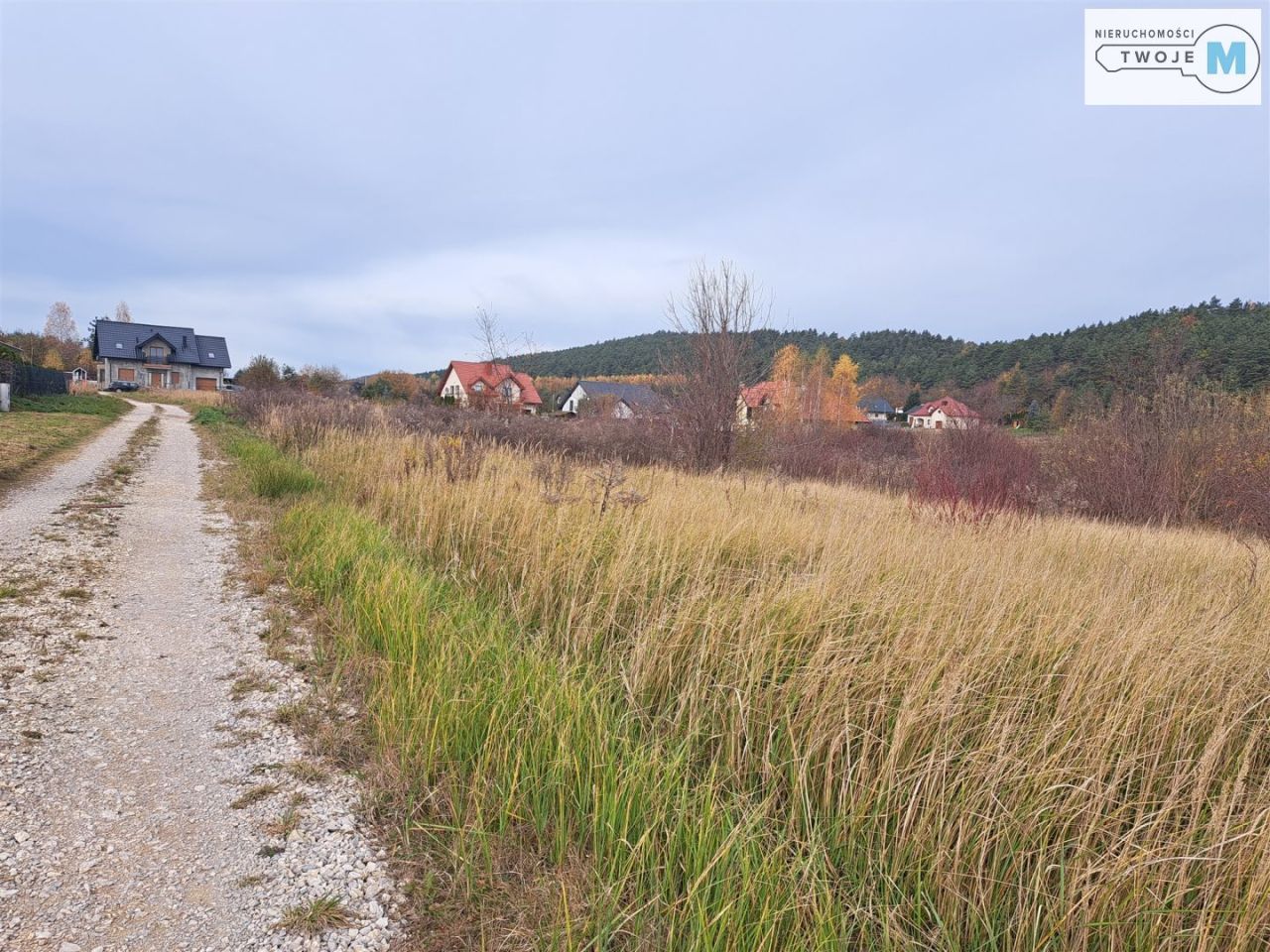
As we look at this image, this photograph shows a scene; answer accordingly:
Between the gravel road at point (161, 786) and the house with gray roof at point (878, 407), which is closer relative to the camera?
the gravel road at point (161, 786)

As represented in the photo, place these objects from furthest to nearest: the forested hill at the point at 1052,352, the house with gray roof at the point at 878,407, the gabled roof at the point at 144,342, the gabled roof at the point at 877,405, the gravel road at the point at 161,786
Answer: the gabled roof at the point at 877,405 → the house with gray roof at the point at 878,407 → the gabled roof at the point at 144,342 → the forested hill at the point at 1052,352 → the gravel road at the point at 161,786

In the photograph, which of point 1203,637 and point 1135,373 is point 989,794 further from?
point 1135,373

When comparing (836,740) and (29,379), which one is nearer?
(836,740)

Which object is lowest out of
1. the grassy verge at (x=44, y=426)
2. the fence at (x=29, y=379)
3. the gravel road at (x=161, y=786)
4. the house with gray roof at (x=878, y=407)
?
the gravel road at (x=161, y=786)

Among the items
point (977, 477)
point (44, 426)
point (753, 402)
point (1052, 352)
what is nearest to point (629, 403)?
point (753, 402)

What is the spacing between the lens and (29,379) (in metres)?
23.6

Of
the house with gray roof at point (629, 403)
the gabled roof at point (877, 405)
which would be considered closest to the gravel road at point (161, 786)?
the house with gray roof at point (629, 403)

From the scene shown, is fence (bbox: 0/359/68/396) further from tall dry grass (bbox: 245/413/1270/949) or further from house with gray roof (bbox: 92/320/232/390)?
house with gray roof (bbox: 92/320/232/390)

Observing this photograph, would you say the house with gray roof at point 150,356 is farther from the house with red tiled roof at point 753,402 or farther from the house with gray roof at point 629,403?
the house with red tiled roof at point 753,402

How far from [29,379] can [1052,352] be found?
67615 millimetres

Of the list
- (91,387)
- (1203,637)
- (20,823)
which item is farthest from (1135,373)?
(91,387)

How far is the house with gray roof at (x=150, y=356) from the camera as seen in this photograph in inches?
2144

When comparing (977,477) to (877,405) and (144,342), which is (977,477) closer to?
Result: (144,342)

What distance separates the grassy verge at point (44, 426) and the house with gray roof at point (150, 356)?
36.7 meters
